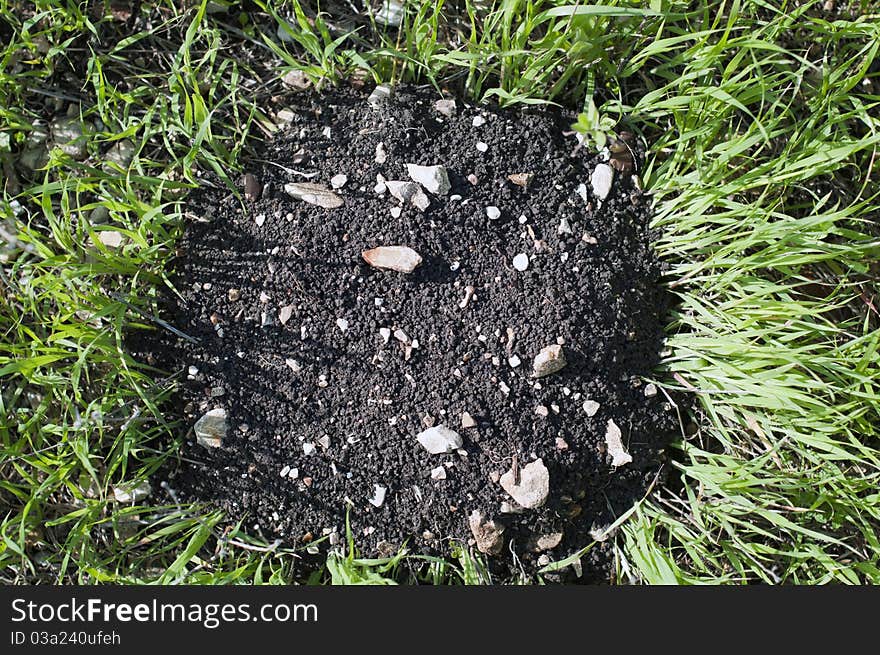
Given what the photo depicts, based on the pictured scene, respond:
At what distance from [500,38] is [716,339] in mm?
790

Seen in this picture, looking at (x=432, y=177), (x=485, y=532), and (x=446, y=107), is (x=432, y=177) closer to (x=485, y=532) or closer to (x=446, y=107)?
(x=446, y=107)

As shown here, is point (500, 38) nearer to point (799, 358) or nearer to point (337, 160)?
point (337, 160)

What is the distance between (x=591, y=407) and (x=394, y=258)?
491mm

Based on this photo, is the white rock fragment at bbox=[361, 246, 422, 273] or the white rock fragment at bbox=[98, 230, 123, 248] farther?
the white rock fragment at bbox=[98, 230, 123, 248]

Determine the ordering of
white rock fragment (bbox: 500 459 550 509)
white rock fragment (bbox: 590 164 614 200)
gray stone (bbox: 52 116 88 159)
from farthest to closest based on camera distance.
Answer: gray stone (bbox: 52 116 88 159) → white rock fragment (bbox: 590 164 614 200) → white rock fragment (bbox: 500 459 550 509)

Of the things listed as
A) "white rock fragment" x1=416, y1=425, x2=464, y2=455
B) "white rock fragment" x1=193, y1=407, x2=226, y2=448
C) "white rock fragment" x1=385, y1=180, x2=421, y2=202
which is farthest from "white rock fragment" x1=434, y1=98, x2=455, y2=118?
"white rock fragment" x1=193, y1=407, x2=226, y2=448

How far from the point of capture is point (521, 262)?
4.99 ft

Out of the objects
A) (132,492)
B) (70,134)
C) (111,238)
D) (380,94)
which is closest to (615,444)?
(380,94)

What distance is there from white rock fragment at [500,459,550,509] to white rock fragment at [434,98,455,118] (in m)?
0.75

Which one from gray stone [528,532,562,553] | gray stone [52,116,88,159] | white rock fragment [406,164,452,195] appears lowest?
gray stone [528,532,562,553]

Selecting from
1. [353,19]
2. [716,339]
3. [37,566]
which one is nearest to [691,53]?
[716,339]

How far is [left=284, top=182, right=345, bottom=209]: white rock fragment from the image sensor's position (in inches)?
60.6

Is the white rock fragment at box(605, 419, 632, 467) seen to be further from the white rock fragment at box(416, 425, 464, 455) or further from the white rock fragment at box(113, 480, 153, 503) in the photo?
the white rock fragment at box(113, 480, 153, 503)

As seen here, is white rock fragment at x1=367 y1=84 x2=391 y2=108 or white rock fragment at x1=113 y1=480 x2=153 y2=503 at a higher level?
white rock fragment at x1=367 y1=84 x2=391 y2=108
